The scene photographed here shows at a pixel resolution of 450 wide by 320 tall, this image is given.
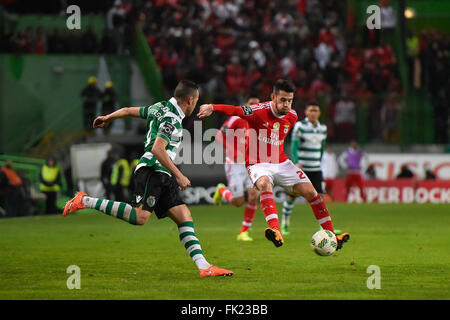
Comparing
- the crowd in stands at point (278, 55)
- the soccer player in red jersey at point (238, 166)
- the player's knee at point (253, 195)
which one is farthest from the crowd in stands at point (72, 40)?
the player's knee at point (253, 195)

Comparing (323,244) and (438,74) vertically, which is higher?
(438,74)

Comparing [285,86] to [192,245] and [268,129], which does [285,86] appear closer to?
[268,129]

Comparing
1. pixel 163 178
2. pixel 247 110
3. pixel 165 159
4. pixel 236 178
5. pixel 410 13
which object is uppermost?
pixel 410 13

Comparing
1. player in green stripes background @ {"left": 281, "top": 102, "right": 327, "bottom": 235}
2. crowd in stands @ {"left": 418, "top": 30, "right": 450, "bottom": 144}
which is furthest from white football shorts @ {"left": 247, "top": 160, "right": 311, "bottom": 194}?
crowd in stands @ {"left": 418, "top": 30, "right": 450, "bottom": 144}

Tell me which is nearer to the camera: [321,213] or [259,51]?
[321,213]

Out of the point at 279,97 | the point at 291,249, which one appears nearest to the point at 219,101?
the point at 291,249

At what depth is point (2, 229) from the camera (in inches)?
677

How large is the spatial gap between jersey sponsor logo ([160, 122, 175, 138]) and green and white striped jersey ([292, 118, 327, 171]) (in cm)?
654

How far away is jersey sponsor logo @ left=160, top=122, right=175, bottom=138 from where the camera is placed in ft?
29.8

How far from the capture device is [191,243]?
948 cm

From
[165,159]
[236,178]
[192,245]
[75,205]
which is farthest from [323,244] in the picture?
[236,178]

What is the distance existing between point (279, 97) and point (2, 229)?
8742 mm

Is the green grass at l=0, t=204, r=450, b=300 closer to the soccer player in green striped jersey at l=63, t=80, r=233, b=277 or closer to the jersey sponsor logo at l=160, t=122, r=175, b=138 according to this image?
the soccer player in green striped jersey at l=63, t=80, r=233, b=277

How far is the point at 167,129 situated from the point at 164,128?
35mm
